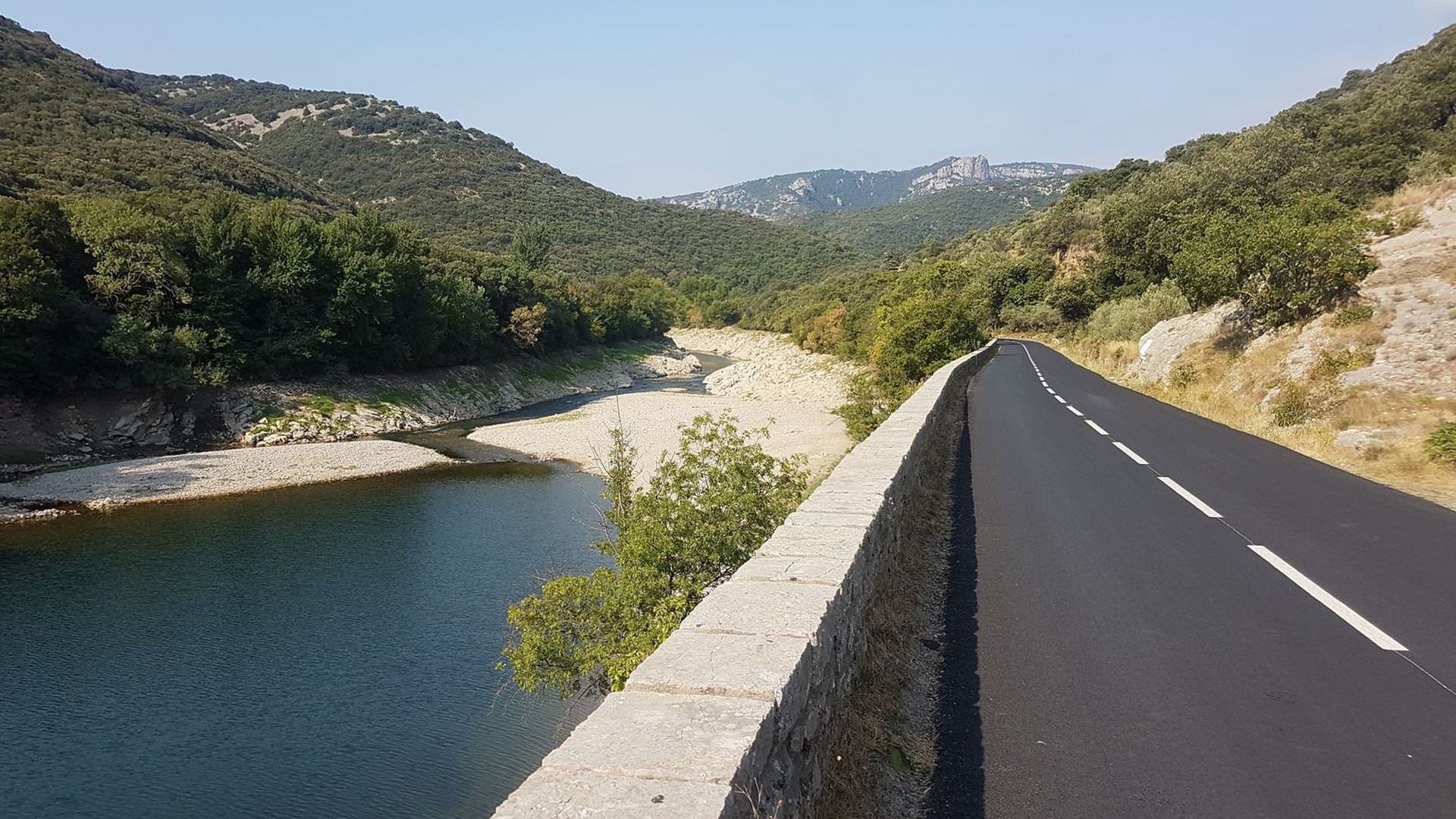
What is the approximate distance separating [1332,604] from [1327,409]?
11.5m

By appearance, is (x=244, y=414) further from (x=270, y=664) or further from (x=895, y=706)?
(x=895, y=706)

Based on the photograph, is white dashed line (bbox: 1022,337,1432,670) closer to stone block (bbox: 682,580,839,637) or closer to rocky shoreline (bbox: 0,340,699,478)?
stone block (bbox: 682,580,839,637)

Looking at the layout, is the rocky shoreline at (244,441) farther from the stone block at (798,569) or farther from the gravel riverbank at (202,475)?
the stone block at (798,569)

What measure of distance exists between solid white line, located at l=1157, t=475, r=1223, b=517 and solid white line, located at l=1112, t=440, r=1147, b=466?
1118 mm

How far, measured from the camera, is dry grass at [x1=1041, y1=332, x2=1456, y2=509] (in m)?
11.4

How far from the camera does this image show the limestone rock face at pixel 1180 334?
23406 mm

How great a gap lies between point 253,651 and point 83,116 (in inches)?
3032

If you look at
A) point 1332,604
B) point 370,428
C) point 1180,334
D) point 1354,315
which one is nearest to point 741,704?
point 1332,604

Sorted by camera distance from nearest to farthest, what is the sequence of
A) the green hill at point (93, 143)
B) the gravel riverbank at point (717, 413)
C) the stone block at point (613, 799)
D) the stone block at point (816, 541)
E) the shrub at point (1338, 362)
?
the stone block at point (613, 799)
the stone block at point (816, 541)
the shrub at point (1338, 362)
the gravel riverbank at point (717, 413)
the green hill at point (93, 143)

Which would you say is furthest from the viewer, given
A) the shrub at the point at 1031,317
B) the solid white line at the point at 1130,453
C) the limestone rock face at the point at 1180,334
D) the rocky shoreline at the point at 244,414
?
the shrub at the point at 1031,317

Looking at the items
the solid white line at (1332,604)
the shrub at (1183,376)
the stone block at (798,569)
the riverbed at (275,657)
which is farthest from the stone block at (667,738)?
the shrub at (1183,376)

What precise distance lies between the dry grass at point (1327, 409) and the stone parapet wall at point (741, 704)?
952cm

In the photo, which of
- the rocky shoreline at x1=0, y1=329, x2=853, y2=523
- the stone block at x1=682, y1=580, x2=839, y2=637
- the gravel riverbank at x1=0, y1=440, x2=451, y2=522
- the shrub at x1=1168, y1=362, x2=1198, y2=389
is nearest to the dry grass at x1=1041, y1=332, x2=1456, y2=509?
the shrub at x1=1168, y1=362, x2=1198, y2=389

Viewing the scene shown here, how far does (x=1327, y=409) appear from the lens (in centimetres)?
1491
